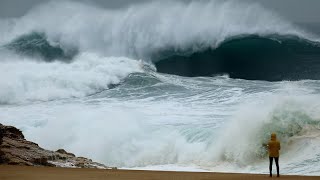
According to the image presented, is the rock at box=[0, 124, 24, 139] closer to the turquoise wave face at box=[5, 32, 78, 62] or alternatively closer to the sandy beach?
the sandy beach

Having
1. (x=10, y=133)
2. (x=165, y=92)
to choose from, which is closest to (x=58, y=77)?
(x=165, y=92)

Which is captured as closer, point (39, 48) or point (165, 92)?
point (165, 92)

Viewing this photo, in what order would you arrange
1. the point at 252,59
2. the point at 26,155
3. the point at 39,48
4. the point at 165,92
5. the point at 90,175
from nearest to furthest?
the point at 90,175
the point at 26,155
the point at 165,92
the point at 252,59
the point at 39,48

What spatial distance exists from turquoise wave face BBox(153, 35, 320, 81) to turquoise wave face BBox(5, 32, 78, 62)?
492cm

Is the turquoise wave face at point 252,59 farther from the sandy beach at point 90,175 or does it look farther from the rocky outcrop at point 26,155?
the sandy beach at point 90,175

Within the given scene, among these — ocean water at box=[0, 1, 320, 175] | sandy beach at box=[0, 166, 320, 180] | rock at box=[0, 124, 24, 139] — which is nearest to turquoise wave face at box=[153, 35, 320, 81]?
ocean water at box=[0, 1, 320, 175]

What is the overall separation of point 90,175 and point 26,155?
1.39m

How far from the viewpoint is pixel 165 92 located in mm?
18906

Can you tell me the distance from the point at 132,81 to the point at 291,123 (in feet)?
37.4

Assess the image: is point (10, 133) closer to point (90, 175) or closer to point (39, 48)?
point (90, 175)

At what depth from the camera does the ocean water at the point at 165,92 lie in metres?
10.6

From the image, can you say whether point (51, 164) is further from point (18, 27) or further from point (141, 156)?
point (18, 27)

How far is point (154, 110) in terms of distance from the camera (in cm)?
1536

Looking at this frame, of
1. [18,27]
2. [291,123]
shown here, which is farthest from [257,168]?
[18,27]
